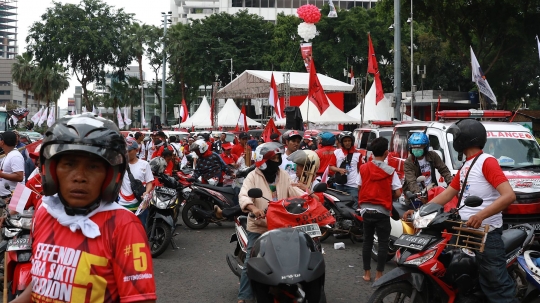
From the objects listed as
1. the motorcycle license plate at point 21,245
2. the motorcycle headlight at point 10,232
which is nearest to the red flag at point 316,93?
the motorcycle headlight at point 10,232

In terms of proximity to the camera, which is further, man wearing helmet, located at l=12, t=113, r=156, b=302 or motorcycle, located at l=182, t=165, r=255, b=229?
motorcycle, located at l=182, t=165, r=255, b=229

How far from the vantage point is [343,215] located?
10.1 meters

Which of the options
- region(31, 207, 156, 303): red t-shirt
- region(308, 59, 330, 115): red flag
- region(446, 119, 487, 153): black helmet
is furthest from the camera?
region(308, 59, 330, 115): red flag

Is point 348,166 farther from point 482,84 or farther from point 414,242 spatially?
point 482,84

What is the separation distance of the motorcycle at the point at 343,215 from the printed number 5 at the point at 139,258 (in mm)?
7696

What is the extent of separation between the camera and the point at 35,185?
6.75 meters

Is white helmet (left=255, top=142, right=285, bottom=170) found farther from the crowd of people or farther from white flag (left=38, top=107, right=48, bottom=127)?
white flag (left=38, top=107, right=48, bottom=127)

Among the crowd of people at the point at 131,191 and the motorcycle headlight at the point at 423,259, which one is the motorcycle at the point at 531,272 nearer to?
the crowd of people at the point at 131,191

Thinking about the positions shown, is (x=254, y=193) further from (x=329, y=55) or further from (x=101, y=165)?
(x=329, y=55)

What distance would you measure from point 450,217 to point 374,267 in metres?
3.87

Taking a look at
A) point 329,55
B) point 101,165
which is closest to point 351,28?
point 329,55

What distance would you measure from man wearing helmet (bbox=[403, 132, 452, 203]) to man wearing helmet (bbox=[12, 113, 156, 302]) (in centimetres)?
691

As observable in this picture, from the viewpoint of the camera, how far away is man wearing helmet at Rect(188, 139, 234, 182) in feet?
42.1

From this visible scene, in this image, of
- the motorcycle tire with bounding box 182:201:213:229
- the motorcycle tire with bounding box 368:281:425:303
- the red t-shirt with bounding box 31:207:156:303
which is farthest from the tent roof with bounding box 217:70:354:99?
the red t-shirt with bounding box 31:207:156:303
